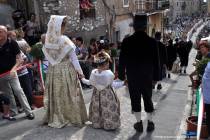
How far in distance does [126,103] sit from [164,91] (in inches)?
109

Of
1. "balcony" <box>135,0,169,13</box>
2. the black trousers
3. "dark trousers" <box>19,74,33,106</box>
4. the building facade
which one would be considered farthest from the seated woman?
the building facade

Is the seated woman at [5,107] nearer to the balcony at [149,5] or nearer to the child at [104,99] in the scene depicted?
the child at [104,99]

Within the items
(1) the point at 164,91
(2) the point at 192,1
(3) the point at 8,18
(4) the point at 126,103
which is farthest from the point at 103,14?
(2) the point at 192,1

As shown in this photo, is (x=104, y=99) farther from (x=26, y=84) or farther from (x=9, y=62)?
(x=26, y=84)

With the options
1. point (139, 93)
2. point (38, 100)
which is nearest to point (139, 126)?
point (139, 93)

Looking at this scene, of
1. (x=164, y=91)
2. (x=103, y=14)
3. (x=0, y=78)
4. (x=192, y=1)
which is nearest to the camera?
(x=0, y=78)

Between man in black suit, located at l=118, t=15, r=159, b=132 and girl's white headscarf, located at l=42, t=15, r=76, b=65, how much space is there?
0.90 m

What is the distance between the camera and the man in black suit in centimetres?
609

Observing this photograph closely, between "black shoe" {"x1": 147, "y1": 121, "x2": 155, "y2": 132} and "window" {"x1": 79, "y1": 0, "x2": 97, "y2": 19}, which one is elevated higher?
"window" {"x1": 79, "y1": 0, "x2": 97, "y2": 19}

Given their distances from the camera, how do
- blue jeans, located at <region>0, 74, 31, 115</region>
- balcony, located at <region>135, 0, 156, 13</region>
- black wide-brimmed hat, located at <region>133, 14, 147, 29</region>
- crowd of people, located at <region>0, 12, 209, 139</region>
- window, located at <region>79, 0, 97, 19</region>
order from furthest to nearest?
1. balcony, located at <region>135, 0, 156, 13</region>
2. window, located at <region>79, 0, 97, 19</region>
3. blue jeans, located at <region>0, 74, 31, 115</region>
4. crowd of people, located at <region>0, 12, 209, 139</region>
5. black wide-brimmed hat, located at <region>133, 14, 147, 29</region>

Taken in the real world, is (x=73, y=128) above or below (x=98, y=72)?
below

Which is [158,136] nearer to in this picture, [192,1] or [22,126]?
[22,126]

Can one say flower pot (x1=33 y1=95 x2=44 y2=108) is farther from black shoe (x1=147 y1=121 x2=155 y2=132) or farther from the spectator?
black shoe (x1=147 y1=121 x2=155 y2=132)

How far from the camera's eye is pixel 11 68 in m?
6.78
